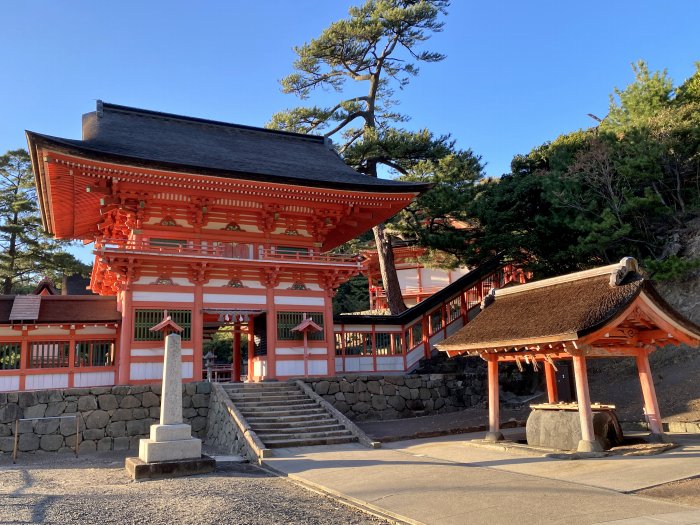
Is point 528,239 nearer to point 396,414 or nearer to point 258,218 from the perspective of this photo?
point 396,414

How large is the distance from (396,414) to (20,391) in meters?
11.2

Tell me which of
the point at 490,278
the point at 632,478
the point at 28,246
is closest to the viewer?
the point at 632,478

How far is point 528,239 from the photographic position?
2178 centimetres

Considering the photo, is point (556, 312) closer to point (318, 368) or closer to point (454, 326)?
point (318, 368)

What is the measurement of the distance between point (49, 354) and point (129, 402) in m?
2.97

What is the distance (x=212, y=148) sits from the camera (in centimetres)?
2080

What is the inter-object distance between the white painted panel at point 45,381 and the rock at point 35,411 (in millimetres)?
1131

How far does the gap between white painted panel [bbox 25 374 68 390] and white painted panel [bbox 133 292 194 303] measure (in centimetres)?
303

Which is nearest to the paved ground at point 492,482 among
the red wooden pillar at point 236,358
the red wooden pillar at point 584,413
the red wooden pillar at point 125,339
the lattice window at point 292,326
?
the red wooden pillar at point 584,413

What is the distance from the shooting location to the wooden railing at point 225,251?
1617 centimetres

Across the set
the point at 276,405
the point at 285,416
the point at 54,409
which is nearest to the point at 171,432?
the point at 285,416

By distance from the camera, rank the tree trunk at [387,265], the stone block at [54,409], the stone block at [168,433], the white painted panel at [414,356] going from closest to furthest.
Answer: the stone block at [168,433], the stone block at [54,409], the white painted panel at [414,356], the tree trunk at [387,265]

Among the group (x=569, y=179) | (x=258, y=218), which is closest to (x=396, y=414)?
(x=258, y=218)

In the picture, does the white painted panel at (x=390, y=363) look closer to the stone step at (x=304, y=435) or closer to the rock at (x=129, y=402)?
the stone step at (x=304, y=435)
